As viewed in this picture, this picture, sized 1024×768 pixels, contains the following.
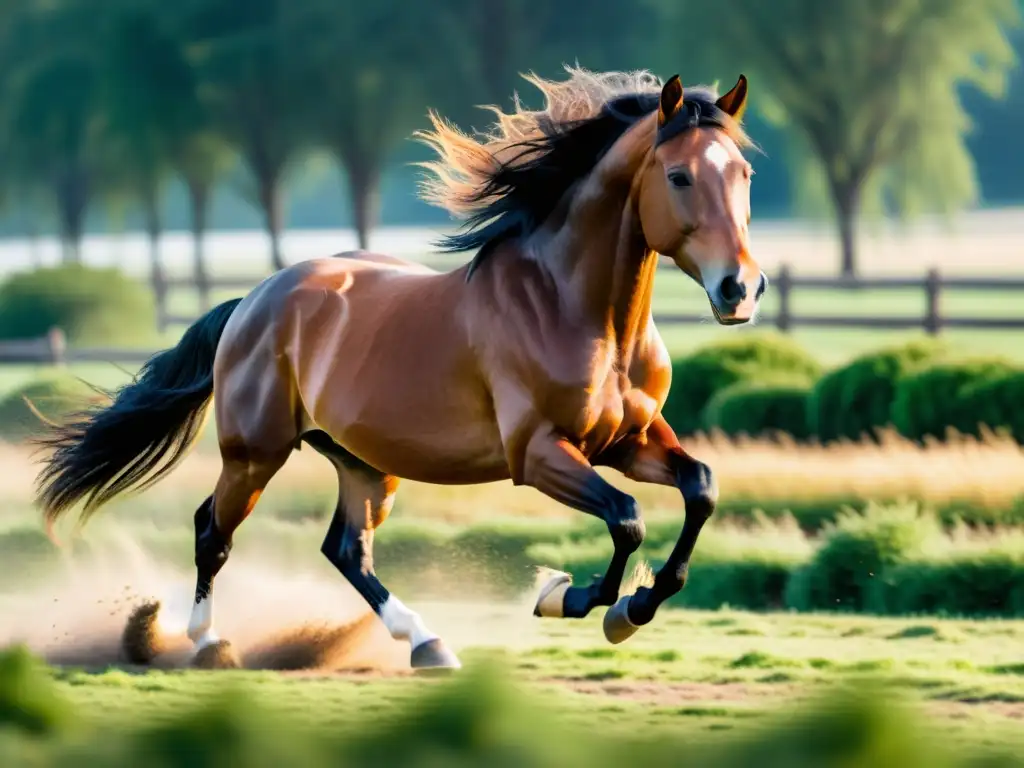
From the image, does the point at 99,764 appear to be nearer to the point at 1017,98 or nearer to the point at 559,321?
the point at 559,321

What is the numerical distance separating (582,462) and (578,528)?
516 centimetres

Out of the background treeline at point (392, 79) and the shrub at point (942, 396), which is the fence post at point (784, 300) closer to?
the background treeline at point (392, 79)

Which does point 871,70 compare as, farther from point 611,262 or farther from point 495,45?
point 611,262

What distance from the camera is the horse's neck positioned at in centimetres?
548

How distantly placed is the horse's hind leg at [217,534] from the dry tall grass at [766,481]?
13.9 ft

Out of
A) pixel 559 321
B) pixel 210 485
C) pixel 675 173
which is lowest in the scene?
pixel 210 485

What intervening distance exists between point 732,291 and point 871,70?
2769 centimetres

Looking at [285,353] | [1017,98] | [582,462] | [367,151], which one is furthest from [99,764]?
[1017,98]

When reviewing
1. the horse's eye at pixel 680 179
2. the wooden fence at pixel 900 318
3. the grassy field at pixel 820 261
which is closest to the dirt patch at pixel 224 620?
the horse's eye at pixel 680 179

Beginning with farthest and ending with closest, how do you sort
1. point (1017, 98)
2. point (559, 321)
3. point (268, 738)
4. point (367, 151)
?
point (1017, 98), point (367, 151), point (559, 321), point (268, 738)

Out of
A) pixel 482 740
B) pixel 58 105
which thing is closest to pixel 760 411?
pixel 482 740

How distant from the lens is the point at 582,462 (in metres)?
5.37

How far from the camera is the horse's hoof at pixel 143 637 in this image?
696 centimetres

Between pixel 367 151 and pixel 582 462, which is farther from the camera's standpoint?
pixel 367 151
